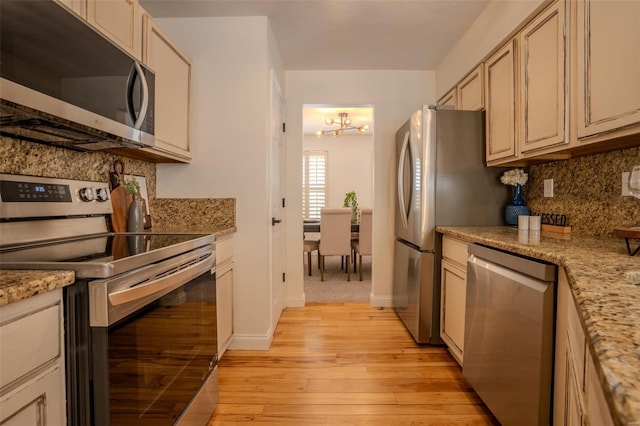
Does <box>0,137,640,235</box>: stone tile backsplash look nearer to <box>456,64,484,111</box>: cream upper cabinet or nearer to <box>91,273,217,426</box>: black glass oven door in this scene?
<box>456,64,484,111</box>: cream upper cabinet

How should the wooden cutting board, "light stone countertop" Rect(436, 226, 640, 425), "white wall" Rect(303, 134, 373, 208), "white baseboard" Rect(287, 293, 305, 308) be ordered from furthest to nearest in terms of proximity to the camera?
1. "white wall" Rect(303, 134, 373, 208)
2. "white baseboard" Rect(287, 293, 305, 308)
3. the wooden cutting board
4. "light stone countertop" Rect(436, 226, 640, 425)

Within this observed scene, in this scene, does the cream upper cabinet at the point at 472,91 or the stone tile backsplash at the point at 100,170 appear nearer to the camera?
the stone tile backsplash at the point at 100,170

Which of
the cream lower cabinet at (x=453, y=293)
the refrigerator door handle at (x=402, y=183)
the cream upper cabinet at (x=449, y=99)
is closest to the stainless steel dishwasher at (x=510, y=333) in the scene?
the cream lower cabinet at (x=453, y=293)

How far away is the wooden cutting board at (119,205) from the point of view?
191 cm

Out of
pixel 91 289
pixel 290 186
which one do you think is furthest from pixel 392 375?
pixel 290 186

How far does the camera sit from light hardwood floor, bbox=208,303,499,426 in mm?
1713

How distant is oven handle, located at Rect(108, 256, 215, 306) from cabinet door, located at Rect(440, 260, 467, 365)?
1.54 metres

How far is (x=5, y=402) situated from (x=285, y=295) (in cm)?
281

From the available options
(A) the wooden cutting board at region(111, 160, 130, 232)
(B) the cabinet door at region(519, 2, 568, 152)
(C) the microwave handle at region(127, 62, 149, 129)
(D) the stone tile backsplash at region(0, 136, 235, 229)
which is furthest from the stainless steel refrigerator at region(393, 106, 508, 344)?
(A) the wooden cutting board at region(111, 160, 130, 232)

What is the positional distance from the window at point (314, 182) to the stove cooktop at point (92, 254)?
5.66m

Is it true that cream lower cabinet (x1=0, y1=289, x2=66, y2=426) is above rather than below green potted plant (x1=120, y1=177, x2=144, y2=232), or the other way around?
below

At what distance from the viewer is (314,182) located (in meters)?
7.29

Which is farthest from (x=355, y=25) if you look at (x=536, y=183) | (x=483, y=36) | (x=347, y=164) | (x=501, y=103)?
(x=347, y=164)

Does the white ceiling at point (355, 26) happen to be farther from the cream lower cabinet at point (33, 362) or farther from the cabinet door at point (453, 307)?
the cream lower cabinet at point (33, 362)
